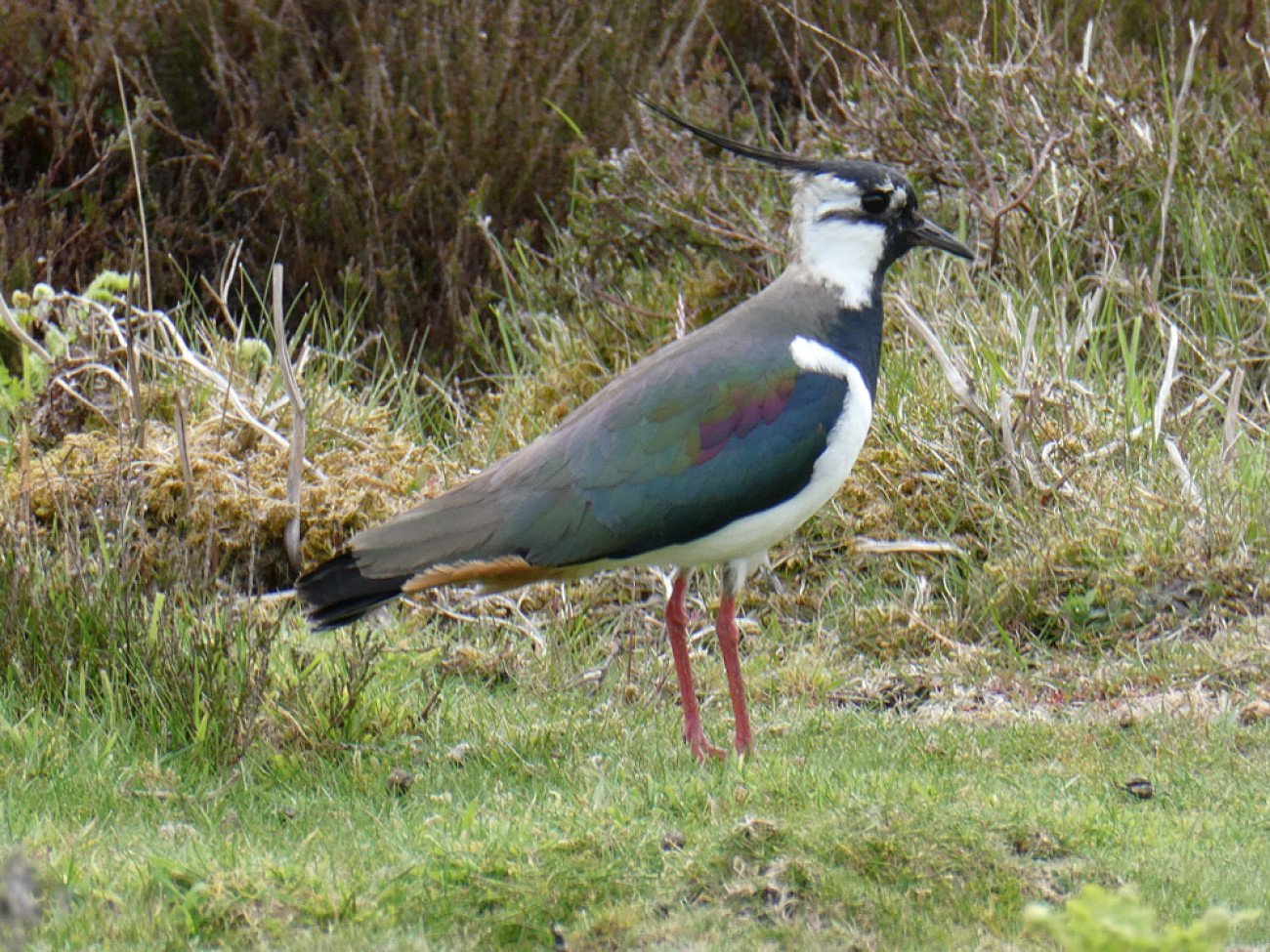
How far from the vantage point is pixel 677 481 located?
4.53 m

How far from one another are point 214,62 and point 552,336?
2.40 m

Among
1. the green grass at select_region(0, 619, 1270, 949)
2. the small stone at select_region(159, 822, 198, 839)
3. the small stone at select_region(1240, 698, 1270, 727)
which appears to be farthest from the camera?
the small stone at select_region(1240, 698, 1270, 727)

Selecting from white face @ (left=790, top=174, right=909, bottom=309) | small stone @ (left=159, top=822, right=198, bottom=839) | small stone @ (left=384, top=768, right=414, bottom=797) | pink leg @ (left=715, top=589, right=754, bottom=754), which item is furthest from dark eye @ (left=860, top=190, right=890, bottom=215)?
small stone @ (left=159, top=822, right=198, bottom=839)

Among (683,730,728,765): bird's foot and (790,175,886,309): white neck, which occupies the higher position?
(790,175,886,309): white neck

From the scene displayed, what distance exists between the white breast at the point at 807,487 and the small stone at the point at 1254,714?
133 cm

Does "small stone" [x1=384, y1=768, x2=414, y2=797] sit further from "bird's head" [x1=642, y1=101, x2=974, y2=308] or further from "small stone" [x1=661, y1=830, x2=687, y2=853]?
"bird's head" [x1=642, y1=101, x2=974, y2=308]

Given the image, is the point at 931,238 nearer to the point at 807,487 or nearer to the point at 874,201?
the point at 874,201

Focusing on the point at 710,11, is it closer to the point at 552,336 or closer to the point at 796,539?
the point at 552,336

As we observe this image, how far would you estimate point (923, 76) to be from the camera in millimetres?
7738

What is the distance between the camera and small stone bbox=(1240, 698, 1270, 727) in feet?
15.4

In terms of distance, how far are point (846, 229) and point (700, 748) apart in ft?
5.20

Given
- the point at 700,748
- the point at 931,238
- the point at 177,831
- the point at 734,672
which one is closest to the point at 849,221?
the point at 931,238

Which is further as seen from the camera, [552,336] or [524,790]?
[552,336]

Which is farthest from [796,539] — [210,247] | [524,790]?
[210,247]
